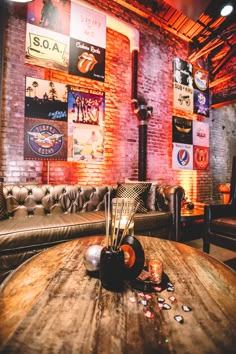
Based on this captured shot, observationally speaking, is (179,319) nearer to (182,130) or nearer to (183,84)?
(182,130)

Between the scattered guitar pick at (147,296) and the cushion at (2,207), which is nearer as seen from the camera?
the scattered guitar pick at (147,296)

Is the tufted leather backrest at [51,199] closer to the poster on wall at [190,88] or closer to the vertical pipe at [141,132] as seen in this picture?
the vertical pipe at [141,132]

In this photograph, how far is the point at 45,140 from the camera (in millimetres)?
3182

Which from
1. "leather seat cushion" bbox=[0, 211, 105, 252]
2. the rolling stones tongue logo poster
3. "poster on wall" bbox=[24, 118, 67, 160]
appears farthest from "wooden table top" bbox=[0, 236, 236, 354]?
the rolling stones tongue logo poster

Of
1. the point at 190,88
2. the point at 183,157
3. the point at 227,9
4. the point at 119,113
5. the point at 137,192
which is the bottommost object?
the point at 137,192

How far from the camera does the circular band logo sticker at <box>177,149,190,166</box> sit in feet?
15.4

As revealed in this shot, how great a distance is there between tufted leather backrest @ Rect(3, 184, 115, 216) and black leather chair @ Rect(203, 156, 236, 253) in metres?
1.34

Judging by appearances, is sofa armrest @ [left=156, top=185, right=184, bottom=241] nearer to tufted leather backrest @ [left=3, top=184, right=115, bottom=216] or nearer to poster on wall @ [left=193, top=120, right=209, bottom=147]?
tufted leather backrest @ [left=3, top=184, right=115, bottom=216]

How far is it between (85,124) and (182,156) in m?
2.36

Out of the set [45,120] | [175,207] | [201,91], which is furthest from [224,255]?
[201,91]

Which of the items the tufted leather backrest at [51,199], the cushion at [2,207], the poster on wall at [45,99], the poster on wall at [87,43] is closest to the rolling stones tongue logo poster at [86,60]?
the poster on wall at [87,43]

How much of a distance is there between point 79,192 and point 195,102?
375 cm

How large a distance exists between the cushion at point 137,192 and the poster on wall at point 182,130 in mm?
2158

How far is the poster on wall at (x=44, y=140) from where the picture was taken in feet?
10.1
